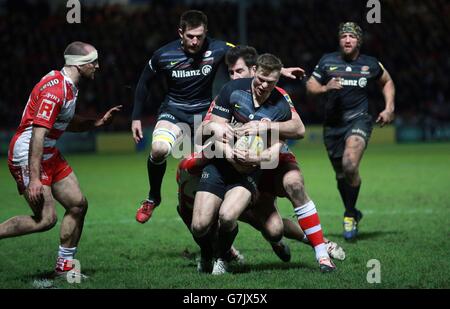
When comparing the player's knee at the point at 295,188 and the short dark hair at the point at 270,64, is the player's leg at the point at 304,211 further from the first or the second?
the short dark hair at the point at 270,64

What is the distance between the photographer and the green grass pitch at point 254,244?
252 inches

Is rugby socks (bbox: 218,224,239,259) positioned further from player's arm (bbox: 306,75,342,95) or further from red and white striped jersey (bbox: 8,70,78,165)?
player's arm (bbox: 306,75,342,95)

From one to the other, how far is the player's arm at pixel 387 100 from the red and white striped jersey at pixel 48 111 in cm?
391

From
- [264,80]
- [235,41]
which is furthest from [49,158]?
[235,41]

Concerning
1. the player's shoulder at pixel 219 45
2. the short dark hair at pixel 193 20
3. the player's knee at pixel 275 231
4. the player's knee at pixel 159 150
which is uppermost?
the short dark hair at pixel 193 20

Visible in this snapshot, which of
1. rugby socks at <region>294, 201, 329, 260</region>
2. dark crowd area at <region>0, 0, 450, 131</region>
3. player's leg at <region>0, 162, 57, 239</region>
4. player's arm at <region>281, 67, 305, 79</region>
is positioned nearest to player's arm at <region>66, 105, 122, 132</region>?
player's leg at <region>0, 162, 57, 239</region>

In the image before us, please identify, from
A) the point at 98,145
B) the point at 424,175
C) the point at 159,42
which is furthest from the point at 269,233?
the point at 159,42

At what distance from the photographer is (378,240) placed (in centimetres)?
850

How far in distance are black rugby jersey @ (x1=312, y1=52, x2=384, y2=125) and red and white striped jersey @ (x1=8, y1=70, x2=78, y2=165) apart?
3.82 meters

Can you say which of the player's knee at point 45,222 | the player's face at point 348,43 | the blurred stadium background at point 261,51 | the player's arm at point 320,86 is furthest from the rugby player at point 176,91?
the blurred stadium background at point 261,51

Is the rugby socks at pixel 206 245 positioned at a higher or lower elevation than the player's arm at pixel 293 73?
lower

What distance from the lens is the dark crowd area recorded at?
81.5 ft

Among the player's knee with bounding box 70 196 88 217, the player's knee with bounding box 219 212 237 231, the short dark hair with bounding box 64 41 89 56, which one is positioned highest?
the short dark hair with bounding box 64 41 89 56

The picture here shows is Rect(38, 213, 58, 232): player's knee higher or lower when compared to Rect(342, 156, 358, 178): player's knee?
higher
